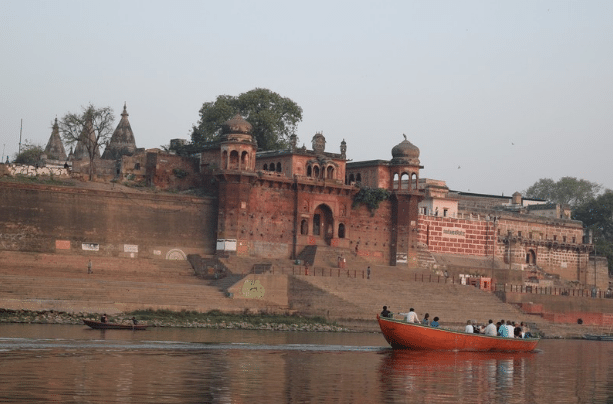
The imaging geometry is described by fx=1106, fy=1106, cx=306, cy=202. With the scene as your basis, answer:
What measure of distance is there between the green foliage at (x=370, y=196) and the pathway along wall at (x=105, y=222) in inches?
344

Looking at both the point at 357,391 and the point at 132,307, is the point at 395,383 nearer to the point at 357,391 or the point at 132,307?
the point at 357,391

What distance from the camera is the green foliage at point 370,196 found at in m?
58.6

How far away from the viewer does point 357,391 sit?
21656 mm

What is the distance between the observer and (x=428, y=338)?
109 ft

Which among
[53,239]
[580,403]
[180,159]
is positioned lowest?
[580,403]

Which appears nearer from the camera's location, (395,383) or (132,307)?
(395,383)

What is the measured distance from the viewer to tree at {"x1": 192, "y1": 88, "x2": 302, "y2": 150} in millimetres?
66500

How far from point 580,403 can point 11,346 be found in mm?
13734

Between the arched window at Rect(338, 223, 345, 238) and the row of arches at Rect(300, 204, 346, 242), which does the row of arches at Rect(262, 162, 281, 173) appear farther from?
the arched window at Rect(338, 223, 345, 238)

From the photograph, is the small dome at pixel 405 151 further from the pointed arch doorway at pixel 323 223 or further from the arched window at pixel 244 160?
the arched window at pixel 244 160

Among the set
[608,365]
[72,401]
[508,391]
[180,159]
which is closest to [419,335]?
[608,365]

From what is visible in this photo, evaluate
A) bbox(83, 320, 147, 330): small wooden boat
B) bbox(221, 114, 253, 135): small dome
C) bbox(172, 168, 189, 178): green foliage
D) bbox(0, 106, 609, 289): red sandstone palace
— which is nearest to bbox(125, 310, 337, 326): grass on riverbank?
bbox(83, 320, 147, 330): small wooden boat

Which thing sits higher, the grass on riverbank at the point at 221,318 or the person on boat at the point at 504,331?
the person on boat at the point at 504,331

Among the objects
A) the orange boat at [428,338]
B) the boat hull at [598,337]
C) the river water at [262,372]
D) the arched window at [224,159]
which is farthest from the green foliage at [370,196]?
the orange boat at [428,338]
